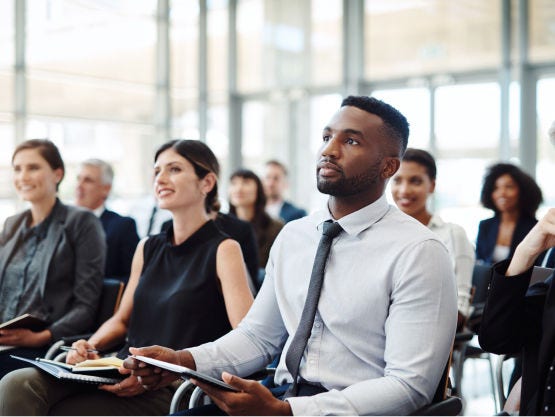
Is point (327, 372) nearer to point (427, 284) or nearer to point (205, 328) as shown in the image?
point (427, 284)

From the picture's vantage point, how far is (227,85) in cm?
1121

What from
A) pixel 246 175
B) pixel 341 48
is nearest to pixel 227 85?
pixel 341 48

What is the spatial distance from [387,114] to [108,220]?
3.14m

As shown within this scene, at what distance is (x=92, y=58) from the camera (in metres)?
9.73

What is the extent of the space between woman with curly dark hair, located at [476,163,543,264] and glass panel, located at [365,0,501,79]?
3.90m

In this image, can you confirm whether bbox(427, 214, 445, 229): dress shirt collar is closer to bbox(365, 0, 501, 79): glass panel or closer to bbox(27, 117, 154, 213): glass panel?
bbox(365, 0, 501, 79): glass panel

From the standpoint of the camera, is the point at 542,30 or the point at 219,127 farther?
the point at 219,127

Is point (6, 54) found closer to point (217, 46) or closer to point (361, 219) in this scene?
point (217, 46)

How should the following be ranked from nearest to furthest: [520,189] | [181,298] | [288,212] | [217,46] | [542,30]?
[181,298] < [520,189] < [288,212] < [542,30] < [217,46]

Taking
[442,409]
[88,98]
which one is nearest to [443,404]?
[442,409]

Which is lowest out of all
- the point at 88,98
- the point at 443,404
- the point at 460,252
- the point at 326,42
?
the point at 443,404

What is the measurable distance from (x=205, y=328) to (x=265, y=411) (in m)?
0.90

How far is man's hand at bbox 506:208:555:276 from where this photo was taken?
192 cm

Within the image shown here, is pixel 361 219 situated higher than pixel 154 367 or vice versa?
pixel 361 219
